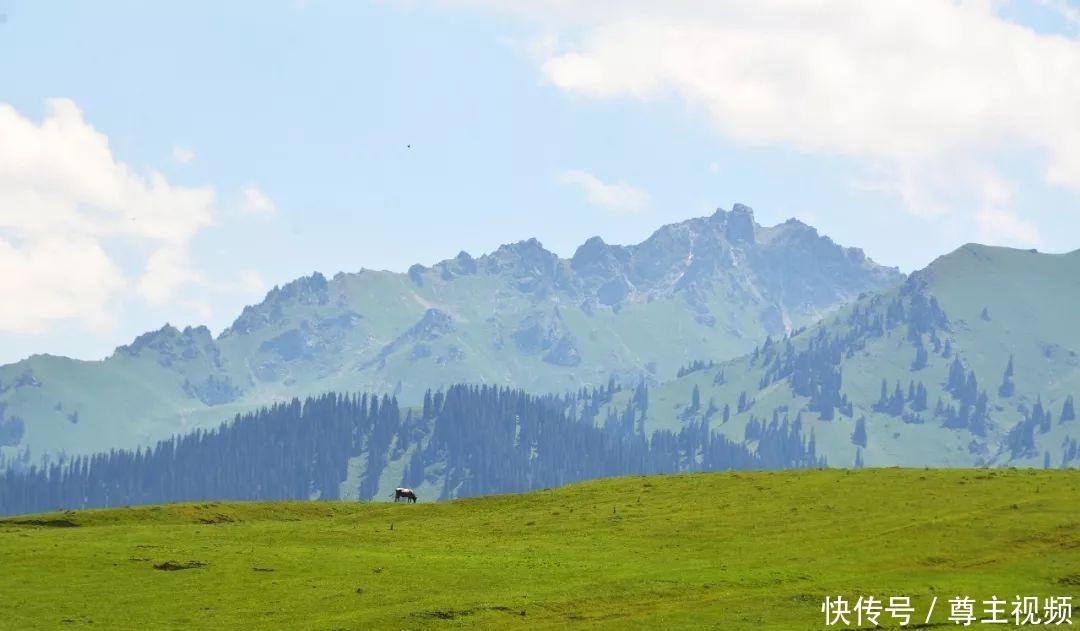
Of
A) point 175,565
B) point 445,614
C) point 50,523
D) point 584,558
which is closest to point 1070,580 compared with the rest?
point 584,558

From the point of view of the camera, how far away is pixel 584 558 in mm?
76500

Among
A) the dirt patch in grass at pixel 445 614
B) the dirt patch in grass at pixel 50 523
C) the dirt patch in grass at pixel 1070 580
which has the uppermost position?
the dirt patch in grass at pixel 50 523

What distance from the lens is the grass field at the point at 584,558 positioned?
6303 centimetres

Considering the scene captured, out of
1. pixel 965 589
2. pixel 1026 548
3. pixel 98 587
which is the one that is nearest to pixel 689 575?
pixel 965 589

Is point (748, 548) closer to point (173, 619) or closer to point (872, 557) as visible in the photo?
point (872, 557)

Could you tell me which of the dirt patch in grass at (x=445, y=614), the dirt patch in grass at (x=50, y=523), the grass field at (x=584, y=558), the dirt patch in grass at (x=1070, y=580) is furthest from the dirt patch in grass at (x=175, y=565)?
the dirt patch in grass at (x=1070, y=580)

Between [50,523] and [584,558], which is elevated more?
[50,523]

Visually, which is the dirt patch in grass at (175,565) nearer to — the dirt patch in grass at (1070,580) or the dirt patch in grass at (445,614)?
the dirt patch in grass at (445,614)

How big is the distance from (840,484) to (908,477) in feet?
16.4

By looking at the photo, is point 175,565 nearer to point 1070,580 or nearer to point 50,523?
point 50,523

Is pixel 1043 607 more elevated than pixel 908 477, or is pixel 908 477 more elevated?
pixel 908 477

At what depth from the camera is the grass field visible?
6303cm

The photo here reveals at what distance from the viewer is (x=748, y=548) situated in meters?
77.1

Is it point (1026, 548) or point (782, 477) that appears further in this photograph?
point (782, 477)
